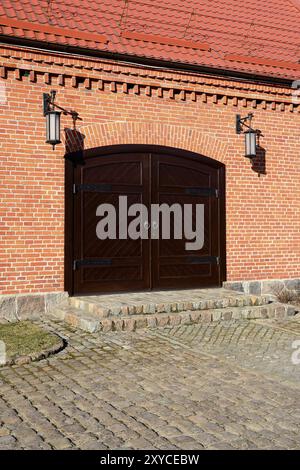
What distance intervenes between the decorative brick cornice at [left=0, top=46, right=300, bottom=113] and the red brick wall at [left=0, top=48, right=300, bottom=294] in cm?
2

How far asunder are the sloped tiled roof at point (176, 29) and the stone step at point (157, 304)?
13.6ft

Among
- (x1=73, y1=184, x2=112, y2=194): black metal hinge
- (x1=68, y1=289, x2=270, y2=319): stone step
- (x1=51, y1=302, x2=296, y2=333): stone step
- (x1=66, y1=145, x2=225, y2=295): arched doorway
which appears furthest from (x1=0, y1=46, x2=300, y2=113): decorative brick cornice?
(x1=51, y1=302, x2=296, y2=333): stone step

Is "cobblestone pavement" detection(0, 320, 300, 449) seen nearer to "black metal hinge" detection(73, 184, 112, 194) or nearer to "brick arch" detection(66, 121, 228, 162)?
"black metal hinge" detection(73, 184, 112, 194)

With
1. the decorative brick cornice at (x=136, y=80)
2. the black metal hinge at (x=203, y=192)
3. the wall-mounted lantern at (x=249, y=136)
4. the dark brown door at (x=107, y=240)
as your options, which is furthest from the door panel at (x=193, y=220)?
the decorative brick cornice at (x=136, y=80)

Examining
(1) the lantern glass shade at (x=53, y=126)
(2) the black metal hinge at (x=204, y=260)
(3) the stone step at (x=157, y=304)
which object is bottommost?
(3) the stone step at (x=157, y=304)

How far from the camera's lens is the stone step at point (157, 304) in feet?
24.7

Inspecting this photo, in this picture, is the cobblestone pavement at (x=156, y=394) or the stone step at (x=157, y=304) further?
the stone step at (x=157, y=304)

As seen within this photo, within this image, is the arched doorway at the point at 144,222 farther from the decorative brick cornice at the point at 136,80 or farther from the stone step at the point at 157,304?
the decorative brick cornice at the point at 136,80

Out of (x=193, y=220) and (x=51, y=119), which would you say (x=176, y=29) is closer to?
(x=51, y=119)

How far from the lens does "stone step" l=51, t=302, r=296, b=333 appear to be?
7152mm

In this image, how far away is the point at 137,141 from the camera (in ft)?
30.5

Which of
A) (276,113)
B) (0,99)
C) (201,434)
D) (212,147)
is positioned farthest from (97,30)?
(201,434)

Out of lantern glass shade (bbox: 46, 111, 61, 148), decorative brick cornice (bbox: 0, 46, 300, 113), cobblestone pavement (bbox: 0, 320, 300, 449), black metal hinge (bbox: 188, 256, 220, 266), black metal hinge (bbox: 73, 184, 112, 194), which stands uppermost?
decorative brick cornice (bbox: 0, 46, 300, 113)

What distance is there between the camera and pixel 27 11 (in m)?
8.80
